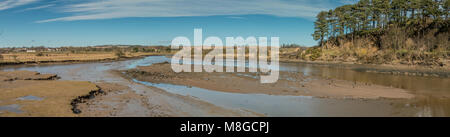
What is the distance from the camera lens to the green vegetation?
37625mm

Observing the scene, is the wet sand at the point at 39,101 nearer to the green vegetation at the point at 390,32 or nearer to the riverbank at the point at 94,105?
the riverbank at the point at 94,105

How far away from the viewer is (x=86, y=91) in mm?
14383

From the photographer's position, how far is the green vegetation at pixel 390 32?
3762cm

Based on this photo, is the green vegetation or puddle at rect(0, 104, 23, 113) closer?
puddle at rect(0, 104, 23, 113)

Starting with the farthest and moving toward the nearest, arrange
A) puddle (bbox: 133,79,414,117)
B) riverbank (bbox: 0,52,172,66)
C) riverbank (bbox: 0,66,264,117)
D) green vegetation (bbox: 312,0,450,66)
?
riverbank (bbox: 0,52,172,66)
green vegetation (bbox: 312,0,450,66)
puddle (bbox: 133,79,414,117)
riverbank (bbox: 0,66,264,117)

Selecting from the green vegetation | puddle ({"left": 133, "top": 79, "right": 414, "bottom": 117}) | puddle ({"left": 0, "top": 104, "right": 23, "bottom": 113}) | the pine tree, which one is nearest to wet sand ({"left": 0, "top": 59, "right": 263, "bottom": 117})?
puddle ({"left": 0, "top": 104, "right": 23, "bottom": 113})

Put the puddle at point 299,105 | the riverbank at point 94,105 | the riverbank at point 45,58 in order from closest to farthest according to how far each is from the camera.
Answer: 1. the riverbank at point 94,105
2. the puddle at point 299,105
3. the riverbank at point 45,58

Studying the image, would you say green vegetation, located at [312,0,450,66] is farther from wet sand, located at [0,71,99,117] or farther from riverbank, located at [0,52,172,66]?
riverbank, located at [0,52,172,66]

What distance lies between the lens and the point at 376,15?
5134 cm

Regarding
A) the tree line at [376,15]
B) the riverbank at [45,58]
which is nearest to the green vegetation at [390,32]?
the tree line at [376,15]

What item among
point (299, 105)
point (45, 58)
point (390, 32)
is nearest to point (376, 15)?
point (390, 32)

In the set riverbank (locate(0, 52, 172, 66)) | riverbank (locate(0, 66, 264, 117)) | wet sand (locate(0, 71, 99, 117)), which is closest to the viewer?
wet sand (locate(0, 71, 99, 117))
